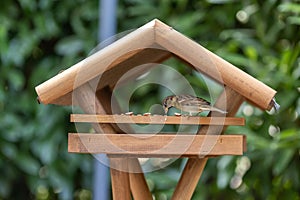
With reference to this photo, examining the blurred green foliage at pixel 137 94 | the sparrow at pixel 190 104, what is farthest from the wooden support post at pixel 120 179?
the blurred green foliage at pixel 137 94

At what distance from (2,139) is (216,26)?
0.79 metres

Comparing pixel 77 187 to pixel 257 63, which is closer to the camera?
pixel 257 63

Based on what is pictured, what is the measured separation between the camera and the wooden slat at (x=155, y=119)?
995 millimetres

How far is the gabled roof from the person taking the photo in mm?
1011

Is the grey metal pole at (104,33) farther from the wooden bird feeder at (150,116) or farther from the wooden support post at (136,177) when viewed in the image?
the wooden bird feeder at (150,116)

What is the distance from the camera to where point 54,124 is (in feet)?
6.63

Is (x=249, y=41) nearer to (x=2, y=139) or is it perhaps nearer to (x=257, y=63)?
(x=257, y=63)

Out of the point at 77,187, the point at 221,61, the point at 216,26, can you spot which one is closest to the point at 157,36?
the point at 221,61

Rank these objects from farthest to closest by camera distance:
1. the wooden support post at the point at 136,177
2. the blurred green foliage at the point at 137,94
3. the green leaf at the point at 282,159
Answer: the blurred green foliage at the point at 137,94 → the green leaf at the point at 282,159 → the wooden support post at the point at 136,177

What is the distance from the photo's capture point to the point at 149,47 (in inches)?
40.9

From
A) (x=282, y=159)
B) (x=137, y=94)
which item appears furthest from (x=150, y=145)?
(x=137, y=94)

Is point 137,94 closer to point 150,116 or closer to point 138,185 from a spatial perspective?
point 138,185

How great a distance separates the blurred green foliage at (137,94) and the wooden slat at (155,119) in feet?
2.68

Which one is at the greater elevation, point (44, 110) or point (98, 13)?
point (98, 13)
